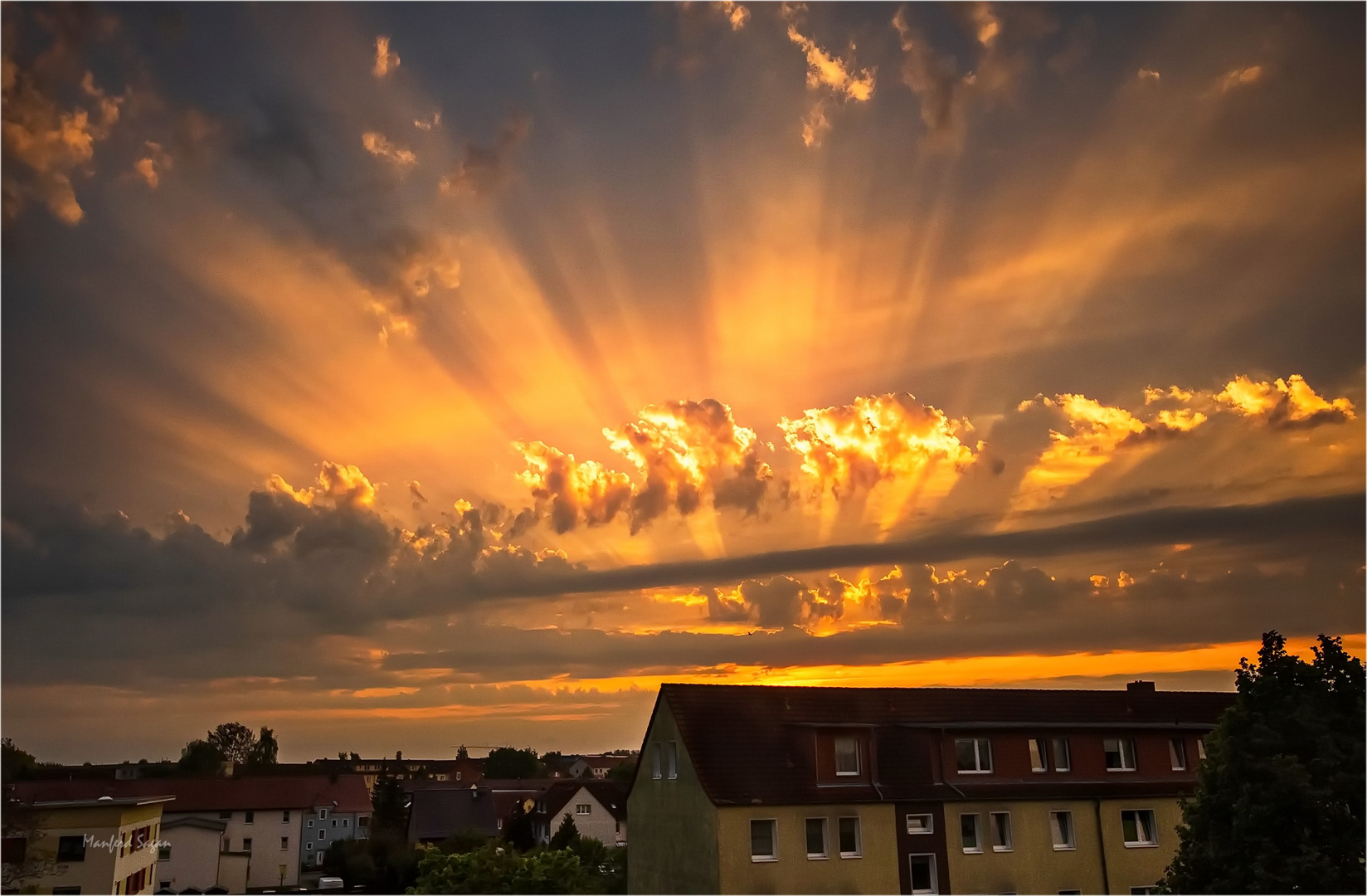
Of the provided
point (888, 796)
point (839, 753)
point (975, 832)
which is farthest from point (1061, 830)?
point (839, 753)

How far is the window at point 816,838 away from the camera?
39094 millimetres

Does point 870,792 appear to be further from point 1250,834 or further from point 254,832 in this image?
point 254,832

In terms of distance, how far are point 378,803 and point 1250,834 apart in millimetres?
96286

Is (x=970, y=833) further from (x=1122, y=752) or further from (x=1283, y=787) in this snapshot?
(x=1283, y=787)

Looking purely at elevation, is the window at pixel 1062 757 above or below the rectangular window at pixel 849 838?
above

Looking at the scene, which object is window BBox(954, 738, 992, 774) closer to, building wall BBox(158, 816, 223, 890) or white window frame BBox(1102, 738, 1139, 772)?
white window frame BBox(1102, 738, 1139, 772)

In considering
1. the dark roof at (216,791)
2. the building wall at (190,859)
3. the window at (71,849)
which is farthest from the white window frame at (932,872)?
the dark roof at (216,791)

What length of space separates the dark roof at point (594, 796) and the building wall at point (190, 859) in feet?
105

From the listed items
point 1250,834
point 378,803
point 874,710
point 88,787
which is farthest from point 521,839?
point 1250,834

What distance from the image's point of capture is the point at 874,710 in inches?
1852

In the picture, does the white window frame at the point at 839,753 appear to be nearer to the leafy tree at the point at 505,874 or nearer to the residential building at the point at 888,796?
the residential building at the point at 888,796

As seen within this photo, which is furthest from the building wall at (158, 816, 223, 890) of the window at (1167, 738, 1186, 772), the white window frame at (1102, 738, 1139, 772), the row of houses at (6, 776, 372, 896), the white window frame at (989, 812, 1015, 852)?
the window at (1167, 738, 1186, 772)

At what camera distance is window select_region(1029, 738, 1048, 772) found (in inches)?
1751

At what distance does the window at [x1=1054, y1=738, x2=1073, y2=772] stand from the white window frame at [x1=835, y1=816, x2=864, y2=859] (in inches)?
A: 465
